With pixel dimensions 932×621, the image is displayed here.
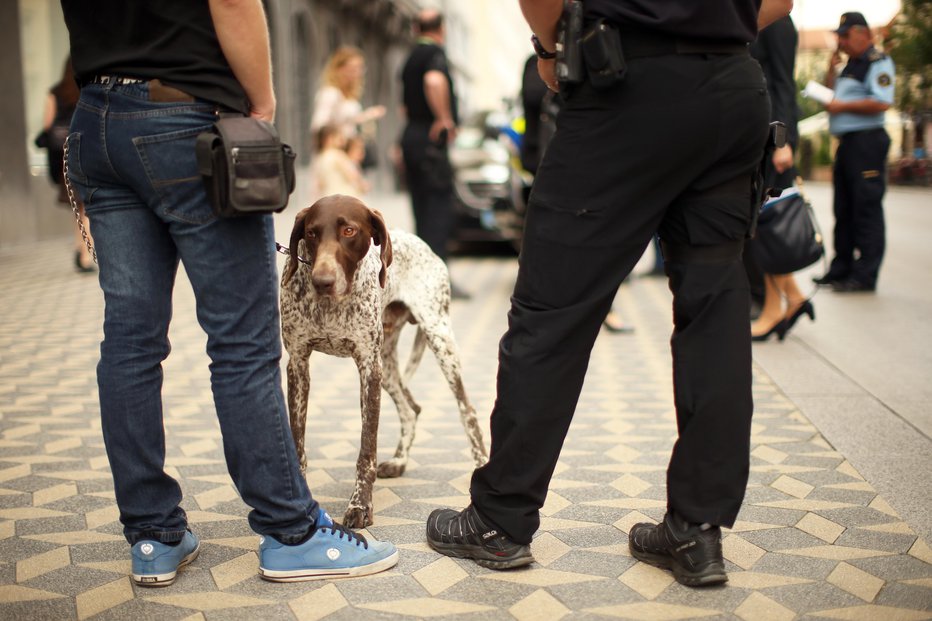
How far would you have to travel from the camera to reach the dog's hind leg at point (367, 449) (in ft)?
11.3

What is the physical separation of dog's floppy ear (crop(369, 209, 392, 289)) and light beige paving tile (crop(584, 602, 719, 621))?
1.40 m

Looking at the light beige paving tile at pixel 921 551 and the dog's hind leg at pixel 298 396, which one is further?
the dog's hind leg at pixel 298 396

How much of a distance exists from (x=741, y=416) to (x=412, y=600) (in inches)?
42.6

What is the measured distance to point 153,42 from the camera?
8.76 feet

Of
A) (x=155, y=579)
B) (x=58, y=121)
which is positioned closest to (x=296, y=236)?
(x=155, y=579)

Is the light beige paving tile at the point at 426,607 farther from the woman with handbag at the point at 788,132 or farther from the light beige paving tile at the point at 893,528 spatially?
the woman with handbag at the point at 788,132

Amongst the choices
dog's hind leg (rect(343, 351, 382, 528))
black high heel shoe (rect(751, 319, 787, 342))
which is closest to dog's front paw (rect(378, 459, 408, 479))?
dog's hind leg (rect(343, 351, 382, 528))

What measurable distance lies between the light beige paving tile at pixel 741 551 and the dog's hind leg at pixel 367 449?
3.98 ft

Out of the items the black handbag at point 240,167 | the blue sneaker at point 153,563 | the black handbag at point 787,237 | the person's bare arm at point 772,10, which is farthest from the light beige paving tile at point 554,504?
the black handbag at point 787,237

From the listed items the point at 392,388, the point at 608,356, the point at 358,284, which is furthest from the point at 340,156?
the point at 358,284

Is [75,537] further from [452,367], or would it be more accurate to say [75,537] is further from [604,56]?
[604,56]

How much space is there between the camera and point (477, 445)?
159 inches

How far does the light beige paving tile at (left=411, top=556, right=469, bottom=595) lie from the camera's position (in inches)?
115

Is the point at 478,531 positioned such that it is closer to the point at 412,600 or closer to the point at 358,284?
the point at 412,600
